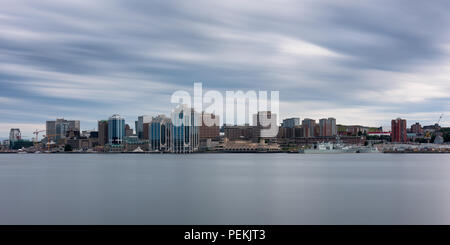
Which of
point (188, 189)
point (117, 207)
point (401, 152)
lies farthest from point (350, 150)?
point (117, 207)

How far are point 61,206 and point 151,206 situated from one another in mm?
5611

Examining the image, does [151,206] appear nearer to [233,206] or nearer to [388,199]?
[233,206]

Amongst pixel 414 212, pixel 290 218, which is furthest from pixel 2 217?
pixel 414 212

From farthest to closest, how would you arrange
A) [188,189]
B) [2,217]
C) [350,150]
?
[350,150], [188,189], [2,217]

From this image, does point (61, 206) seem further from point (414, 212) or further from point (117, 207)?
Result: point (414, 212)
